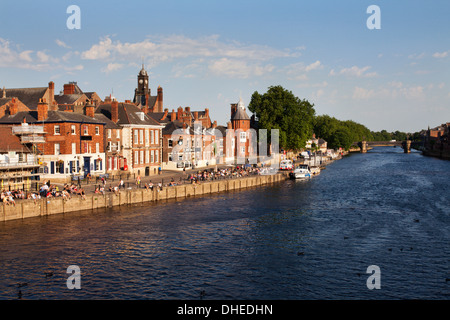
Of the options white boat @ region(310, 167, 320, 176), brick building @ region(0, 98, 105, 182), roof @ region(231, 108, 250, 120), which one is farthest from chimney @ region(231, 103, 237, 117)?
brick building @ region(0, 98, 105, 182)

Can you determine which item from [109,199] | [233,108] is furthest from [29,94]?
[233,108]

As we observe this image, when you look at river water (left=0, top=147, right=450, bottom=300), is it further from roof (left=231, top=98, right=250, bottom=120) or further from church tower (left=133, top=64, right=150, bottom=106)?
church tower (left=133, top=64, right=150, bottom=106)

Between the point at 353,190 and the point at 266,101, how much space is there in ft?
180

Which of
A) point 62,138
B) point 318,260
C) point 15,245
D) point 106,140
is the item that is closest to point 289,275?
point 318,260

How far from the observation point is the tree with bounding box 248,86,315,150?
126438mm

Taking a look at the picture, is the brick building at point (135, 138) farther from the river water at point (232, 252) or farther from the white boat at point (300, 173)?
the white boat at point (300, 173)

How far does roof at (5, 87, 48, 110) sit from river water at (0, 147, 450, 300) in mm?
37983

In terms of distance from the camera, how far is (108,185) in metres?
62.3

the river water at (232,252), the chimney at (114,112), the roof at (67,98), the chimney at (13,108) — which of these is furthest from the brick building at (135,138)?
the river water at (232,252)

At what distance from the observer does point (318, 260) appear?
35219 millimetres

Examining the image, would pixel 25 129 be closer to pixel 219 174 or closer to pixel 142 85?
pixel 219 174

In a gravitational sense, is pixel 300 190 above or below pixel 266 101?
below

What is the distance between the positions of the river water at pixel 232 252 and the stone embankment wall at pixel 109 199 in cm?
131
